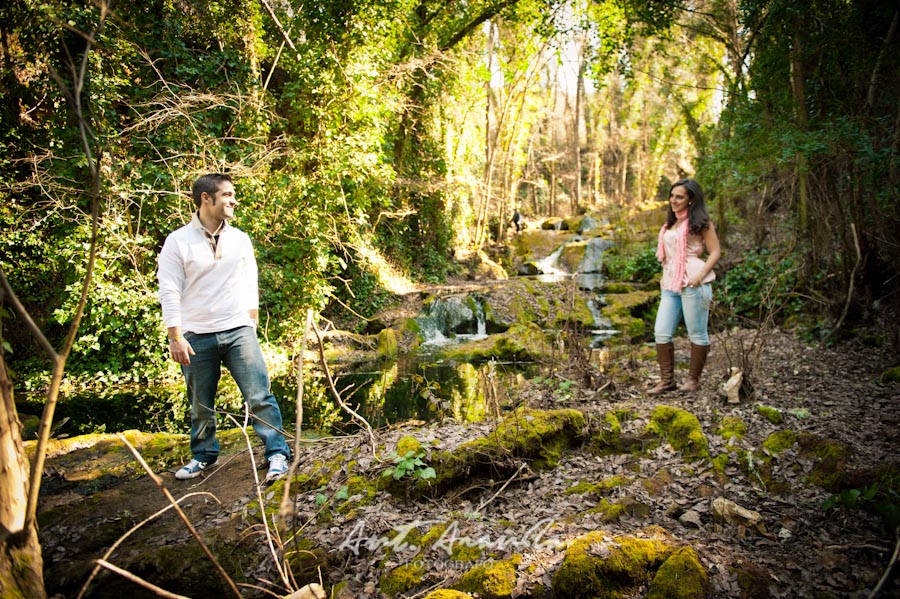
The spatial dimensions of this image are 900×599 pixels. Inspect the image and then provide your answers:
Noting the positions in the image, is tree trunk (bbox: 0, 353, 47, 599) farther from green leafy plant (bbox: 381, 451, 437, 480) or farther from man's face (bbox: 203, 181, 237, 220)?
man's face (bbox: 203, 181, 237, 220)

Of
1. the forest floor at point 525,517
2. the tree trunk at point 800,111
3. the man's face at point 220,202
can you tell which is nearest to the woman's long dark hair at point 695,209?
the forest floor at point 525,517

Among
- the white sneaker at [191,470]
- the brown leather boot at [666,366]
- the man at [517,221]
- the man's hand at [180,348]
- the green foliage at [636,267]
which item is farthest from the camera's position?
the man at [517,221]

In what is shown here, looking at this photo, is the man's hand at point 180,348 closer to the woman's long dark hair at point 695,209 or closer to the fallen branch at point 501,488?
the fallen branch at point 501,488

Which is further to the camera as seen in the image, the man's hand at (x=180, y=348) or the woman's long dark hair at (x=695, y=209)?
the woman's long dark hair at (x=695, y=209)

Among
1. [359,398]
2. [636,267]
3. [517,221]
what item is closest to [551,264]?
[636,267]

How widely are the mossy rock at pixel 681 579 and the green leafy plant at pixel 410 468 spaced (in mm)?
1332

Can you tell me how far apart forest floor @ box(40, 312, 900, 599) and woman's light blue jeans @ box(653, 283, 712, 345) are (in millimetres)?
717

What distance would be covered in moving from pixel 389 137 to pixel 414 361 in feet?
19.8

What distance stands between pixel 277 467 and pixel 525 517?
1714 millimetres

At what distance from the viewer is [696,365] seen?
4.73 metres

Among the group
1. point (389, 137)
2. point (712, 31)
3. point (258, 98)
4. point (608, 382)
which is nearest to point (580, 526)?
point (608, 382)

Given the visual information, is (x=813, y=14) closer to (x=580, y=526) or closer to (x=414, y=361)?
(x=580, y=526)

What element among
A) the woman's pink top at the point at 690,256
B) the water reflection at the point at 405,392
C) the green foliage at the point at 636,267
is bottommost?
the water reflection at the point at 405,392

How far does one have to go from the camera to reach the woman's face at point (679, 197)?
14.8 ft
